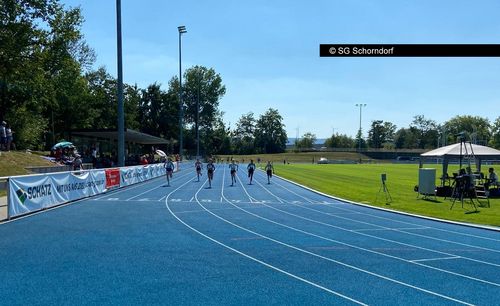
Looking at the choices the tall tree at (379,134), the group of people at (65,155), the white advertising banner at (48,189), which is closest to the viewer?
the white advertising banner at (48,189)

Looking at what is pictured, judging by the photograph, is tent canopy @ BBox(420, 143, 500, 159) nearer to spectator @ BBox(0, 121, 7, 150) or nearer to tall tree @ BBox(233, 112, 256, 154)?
spectator @ BBox(0, 121, 7, 150)

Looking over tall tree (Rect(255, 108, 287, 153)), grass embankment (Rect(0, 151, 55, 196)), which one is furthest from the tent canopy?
tall tree (Rect(255, 108, 287, 153))

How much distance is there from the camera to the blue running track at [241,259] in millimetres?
7113

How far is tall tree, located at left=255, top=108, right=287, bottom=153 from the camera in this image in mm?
144375

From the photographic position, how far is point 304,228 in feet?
44.6

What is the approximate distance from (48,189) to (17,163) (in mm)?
14138

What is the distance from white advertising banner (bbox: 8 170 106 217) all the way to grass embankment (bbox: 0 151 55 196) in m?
7.00

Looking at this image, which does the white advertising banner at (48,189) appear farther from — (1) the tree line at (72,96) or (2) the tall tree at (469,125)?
(2) the tall tree at (469,125)

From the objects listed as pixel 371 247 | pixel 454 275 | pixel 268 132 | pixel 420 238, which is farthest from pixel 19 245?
pixel 268 132

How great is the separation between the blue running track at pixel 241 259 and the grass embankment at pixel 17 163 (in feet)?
40.9

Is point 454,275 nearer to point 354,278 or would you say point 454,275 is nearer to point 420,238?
point 354,278

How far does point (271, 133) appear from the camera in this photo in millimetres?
147375

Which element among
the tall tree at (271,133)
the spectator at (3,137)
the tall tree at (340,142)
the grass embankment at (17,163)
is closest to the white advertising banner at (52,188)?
the grass embankment at (17,163)

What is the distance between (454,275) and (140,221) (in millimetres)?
9285
